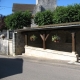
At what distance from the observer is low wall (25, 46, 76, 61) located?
53.8 feet

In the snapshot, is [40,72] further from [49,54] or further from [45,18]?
[45,18]

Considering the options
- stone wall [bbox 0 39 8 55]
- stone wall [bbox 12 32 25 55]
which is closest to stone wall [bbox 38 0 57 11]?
stone wall [bbox 0 39 8 55]

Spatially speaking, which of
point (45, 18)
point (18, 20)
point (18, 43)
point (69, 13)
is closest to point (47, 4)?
point (18, 20)

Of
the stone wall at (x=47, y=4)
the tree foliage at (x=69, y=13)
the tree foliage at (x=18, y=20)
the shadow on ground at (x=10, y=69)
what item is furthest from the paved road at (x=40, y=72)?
the stone wall at (x=47, y=4)

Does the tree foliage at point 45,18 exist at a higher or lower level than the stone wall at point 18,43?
higher

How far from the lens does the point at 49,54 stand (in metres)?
18.7

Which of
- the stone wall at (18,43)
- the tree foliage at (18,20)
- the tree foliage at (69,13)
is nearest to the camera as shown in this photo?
the stone wall at (18,43)

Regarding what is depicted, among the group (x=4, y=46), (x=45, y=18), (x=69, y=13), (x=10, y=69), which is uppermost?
(x=69, y=13)

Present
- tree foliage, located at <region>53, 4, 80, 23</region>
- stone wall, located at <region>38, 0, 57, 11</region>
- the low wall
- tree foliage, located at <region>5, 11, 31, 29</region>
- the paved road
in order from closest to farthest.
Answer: the paved road, the low wall, tree foliage, located at <region>53, 4, 80, 23</region>, tree foliage, located at <region>5, 11, 31, 29</region>, stone wall, located at <region>38, 0, 57, 11</region>

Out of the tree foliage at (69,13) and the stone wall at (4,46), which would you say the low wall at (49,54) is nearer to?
the stone wall at (4,46)

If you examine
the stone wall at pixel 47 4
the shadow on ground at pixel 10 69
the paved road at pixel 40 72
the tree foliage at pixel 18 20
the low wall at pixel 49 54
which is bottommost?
the shadow on ground at pixel 10 69

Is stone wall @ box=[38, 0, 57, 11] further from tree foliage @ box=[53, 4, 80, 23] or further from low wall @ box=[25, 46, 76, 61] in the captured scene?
low wall @ box=[25, 46, 76, 61]

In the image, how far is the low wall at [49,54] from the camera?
16397 mm

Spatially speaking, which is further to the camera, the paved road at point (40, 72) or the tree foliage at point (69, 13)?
the tree foliage at point (69, 13)
